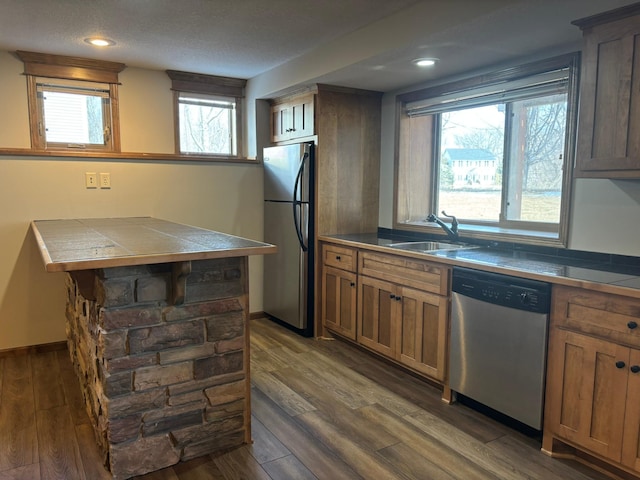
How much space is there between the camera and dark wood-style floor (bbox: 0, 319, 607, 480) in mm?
1996

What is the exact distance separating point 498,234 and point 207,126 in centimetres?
270

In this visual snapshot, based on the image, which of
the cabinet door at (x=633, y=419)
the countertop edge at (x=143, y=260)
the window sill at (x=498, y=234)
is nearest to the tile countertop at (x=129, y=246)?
the countertop edge at (x=143, y=260)

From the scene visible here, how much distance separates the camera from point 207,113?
4.27m

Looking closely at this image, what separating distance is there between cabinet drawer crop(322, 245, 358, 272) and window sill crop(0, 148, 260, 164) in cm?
113

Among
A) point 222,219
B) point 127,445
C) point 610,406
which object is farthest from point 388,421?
point 222,219

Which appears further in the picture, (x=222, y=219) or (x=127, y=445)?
(x=222, y=219)

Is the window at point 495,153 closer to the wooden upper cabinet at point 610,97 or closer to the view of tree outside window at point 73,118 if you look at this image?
the wooden upper cabinet at point 610,97

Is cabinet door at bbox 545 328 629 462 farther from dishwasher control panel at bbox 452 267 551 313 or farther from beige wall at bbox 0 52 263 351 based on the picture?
beige wall at bbox 0 52 263 351

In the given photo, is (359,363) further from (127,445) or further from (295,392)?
(127,445)

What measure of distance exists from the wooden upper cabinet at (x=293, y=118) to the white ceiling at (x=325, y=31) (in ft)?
1.01

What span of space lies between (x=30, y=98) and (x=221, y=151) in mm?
1530

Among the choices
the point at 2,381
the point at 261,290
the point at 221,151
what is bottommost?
the point at 2,381

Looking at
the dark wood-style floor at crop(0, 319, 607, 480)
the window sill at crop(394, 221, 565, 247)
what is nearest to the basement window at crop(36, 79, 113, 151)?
the dark wood-style floor at crop(0, 319, 607, 480)

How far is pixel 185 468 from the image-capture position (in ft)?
→ 6.62
